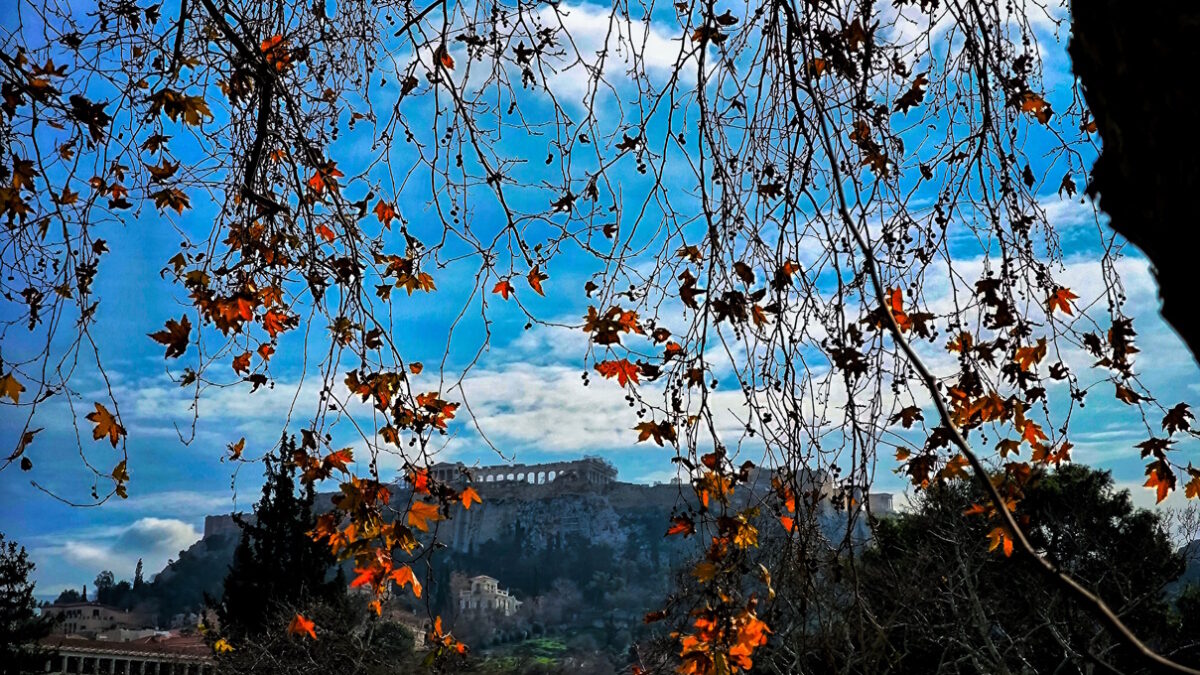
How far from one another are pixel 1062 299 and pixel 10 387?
2239 millimetres

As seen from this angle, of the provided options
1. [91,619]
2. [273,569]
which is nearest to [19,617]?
[273,569]

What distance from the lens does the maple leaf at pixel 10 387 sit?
75.0 inches

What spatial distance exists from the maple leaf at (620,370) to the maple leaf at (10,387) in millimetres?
1180

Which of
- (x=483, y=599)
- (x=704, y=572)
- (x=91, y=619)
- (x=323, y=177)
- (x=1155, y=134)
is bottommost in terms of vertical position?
(x=483, y=599)

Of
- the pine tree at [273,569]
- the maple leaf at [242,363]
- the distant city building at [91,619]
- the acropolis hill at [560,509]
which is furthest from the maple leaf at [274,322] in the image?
the acropolis hill at [560,509]

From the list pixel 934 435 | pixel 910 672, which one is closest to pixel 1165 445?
pixel 934 435

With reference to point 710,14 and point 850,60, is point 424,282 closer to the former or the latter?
point 710,14

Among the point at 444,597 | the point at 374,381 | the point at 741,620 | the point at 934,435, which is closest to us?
the point at 741,620

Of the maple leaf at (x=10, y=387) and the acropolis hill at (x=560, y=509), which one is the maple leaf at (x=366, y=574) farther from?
the acropolis hill at (x=560, y=509)

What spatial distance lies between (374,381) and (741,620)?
33.6 inches

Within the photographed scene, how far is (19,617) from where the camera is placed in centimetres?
1427

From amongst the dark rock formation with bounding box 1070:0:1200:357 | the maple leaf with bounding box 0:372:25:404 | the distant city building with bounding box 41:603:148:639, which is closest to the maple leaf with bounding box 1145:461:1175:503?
the dark rock formation with bounding box 1070:0:1200:357

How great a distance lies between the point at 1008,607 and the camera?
30.8 ft

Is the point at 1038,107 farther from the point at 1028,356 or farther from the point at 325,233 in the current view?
the point at 325,233
